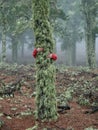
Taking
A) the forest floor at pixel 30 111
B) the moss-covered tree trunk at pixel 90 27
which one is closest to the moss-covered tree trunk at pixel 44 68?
the forest floor at pixel 30 111

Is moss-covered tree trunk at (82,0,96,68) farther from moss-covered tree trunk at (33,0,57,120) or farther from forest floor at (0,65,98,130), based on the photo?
moss-covered tree trunk at (33,0,57,120)

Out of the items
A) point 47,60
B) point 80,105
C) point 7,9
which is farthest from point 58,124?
point 7,9

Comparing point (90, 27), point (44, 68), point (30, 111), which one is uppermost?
point (90, 27)

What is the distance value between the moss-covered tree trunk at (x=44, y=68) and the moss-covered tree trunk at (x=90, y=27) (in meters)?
16.8

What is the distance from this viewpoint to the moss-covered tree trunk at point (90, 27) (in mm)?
28109

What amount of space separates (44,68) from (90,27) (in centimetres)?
1830

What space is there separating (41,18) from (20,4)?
1518 cm

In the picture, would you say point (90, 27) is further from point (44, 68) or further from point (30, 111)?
point (44, 68)

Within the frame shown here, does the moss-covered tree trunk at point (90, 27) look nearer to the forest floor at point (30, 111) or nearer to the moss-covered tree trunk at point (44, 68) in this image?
the forest floor at point (30, 111)

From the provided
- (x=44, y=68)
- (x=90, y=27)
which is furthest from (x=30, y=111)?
(x=90, y=27)

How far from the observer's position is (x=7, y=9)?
29.4 metres

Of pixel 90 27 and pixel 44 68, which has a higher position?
pixel 90 27

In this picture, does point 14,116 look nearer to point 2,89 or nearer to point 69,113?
point 69,113

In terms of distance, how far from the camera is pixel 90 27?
28.9 m
